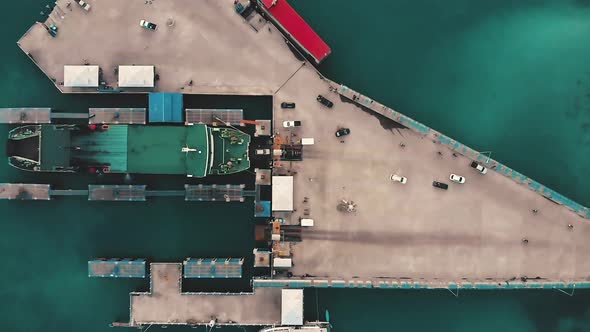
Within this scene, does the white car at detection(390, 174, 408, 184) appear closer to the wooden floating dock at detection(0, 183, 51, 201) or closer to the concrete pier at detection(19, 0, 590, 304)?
→ the concrete pier at detection(19, 0, 590, 304)

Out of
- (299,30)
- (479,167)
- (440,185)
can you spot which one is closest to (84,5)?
(299,30)

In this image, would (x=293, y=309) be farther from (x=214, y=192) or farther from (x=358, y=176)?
(x=358, y=176)

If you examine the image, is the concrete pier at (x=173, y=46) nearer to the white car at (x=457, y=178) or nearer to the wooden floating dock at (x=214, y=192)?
the wooden floating dock at (x=214, y=192)

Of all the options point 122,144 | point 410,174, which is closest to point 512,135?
point 410,174

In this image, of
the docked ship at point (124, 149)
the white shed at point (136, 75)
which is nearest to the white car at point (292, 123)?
the docked ship at point (124, 149)

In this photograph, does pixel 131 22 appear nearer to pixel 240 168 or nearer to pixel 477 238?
pixel 240 168

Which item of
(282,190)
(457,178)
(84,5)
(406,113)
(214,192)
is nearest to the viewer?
(457,178)

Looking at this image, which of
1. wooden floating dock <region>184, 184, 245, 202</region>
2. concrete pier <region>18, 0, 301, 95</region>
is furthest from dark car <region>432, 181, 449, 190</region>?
wooden floating dock <region>184, 184, 245, 202</region>
